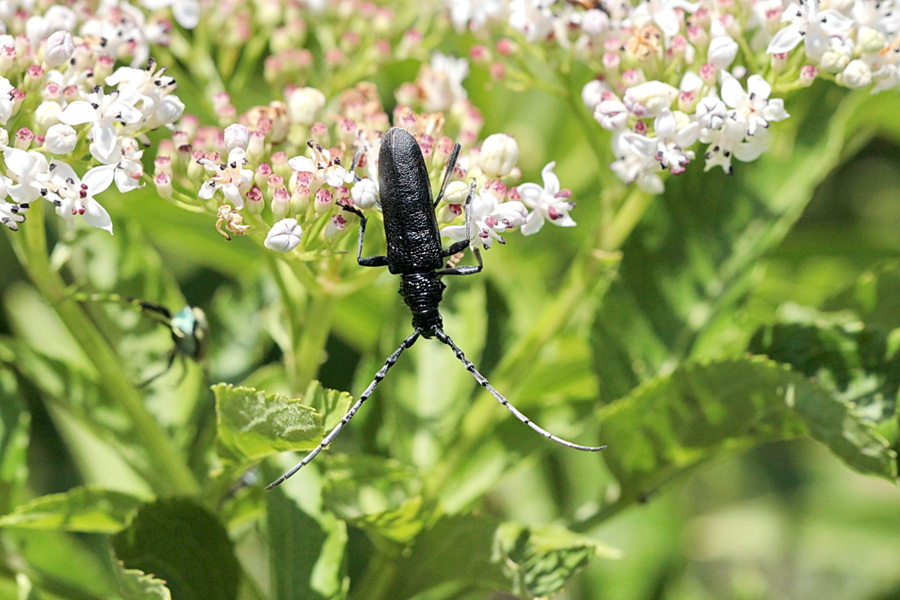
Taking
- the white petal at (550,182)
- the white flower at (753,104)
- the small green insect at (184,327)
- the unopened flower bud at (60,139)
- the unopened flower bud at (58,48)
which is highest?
the unopened flower bud at (58,48)

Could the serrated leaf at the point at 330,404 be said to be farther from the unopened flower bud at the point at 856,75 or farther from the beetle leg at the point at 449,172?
the unopened flower bud at the point at 856,75

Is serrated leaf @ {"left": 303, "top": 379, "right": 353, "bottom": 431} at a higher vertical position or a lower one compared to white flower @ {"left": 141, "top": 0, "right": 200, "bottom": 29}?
lower

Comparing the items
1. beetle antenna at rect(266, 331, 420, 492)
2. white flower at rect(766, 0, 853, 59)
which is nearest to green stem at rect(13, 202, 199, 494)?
beetle antenna at rect(266, 331, 420, 492)

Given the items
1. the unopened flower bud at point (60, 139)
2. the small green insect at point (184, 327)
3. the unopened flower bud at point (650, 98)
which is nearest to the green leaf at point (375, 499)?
the small green insect at point (184, 327)

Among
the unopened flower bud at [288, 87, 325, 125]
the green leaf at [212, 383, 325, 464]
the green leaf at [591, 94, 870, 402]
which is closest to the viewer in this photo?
the green leaf at [212, 383, 325, 464]

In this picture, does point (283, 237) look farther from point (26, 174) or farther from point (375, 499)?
point (375, 499)

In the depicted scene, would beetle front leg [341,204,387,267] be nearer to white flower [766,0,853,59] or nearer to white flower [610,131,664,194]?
white flower [610,131,664,194]

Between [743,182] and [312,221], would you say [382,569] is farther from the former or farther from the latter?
[743,182]
